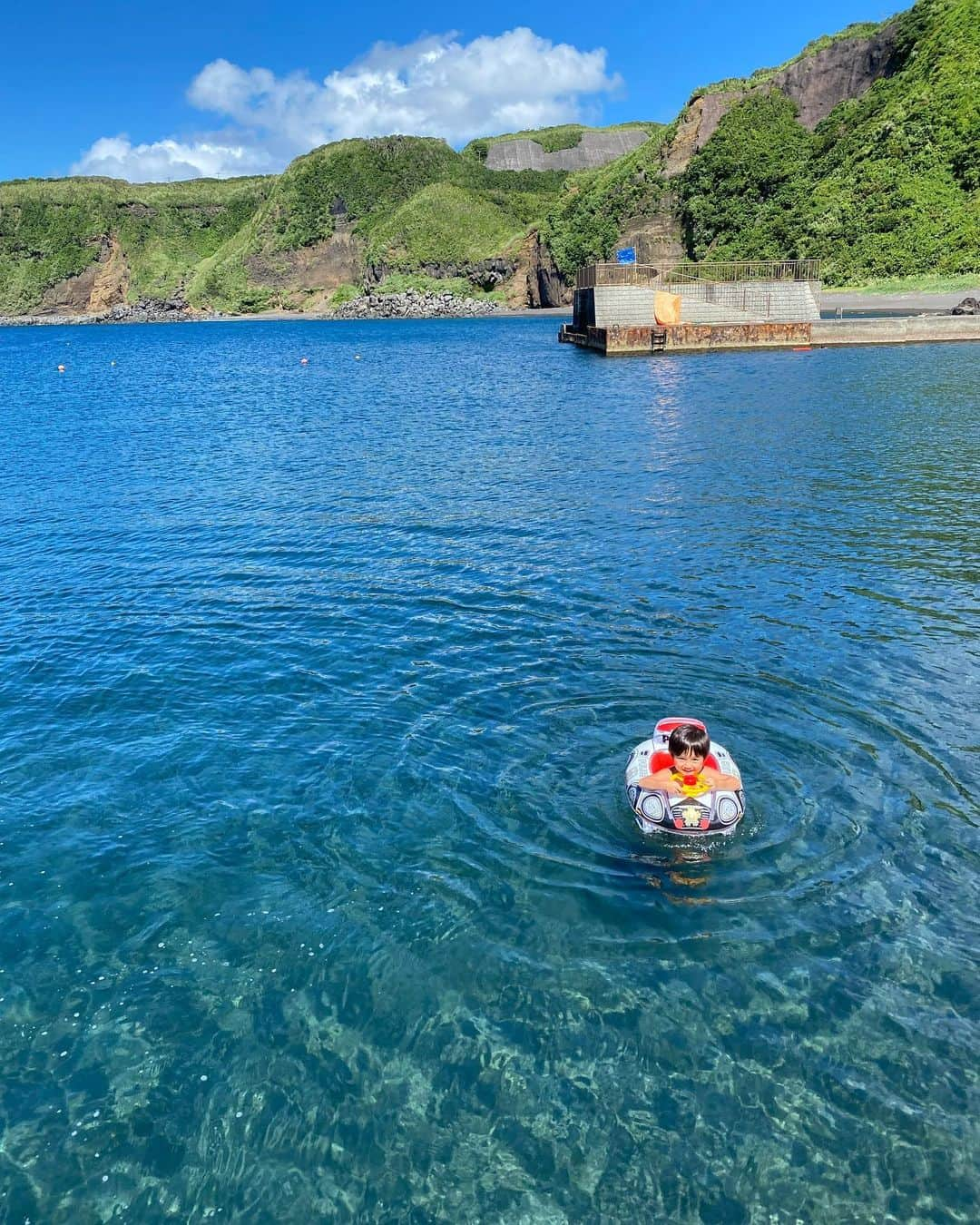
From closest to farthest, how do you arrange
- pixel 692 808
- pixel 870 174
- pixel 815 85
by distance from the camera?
pixel 692 808, pixel 870 174, pixel 815 85

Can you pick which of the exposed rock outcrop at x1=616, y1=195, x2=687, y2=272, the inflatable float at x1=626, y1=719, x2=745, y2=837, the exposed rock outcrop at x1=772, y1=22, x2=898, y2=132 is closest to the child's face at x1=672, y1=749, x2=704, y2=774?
the inflatable float at x1=626, y1=719, x2=745, y2=837

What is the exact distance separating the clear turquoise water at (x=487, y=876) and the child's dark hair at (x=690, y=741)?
1193mm

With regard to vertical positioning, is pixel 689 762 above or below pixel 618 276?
below

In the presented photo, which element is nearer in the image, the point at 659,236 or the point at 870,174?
the point at 870,174

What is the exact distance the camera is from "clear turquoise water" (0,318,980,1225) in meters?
6.51

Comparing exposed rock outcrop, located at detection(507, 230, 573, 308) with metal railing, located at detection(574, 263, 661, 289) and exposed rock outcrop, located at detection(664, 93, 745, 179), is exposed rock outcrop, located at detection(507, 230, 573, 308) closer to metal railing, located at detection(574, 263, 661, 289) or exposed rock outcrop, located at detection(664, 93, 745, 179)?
exposed rock outcrop, located at detection(664, 93, 745, 179)

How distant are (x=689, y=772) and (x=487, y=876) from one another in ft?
8.29

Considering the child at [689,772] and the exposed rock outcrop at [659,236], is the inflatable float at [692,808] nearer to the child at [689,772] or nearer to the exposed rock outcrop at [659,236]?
the child at [689,772]

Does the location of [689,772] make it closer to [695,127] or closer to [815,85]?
[815,85]

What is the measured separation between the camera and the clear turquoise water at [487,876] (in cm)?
651

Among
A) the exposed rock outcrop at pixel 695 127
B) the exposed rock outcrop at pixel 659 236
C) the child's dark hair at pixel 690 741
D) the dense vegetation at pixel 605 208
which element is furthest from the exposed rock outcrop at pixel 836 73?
the child's dark hair at pixel 690 741

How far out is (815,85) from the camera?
13025cm

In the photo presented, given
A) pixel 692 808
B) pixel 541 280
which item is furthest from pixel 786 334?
pixel 541 280

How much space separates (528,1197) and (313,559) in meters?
16.1
